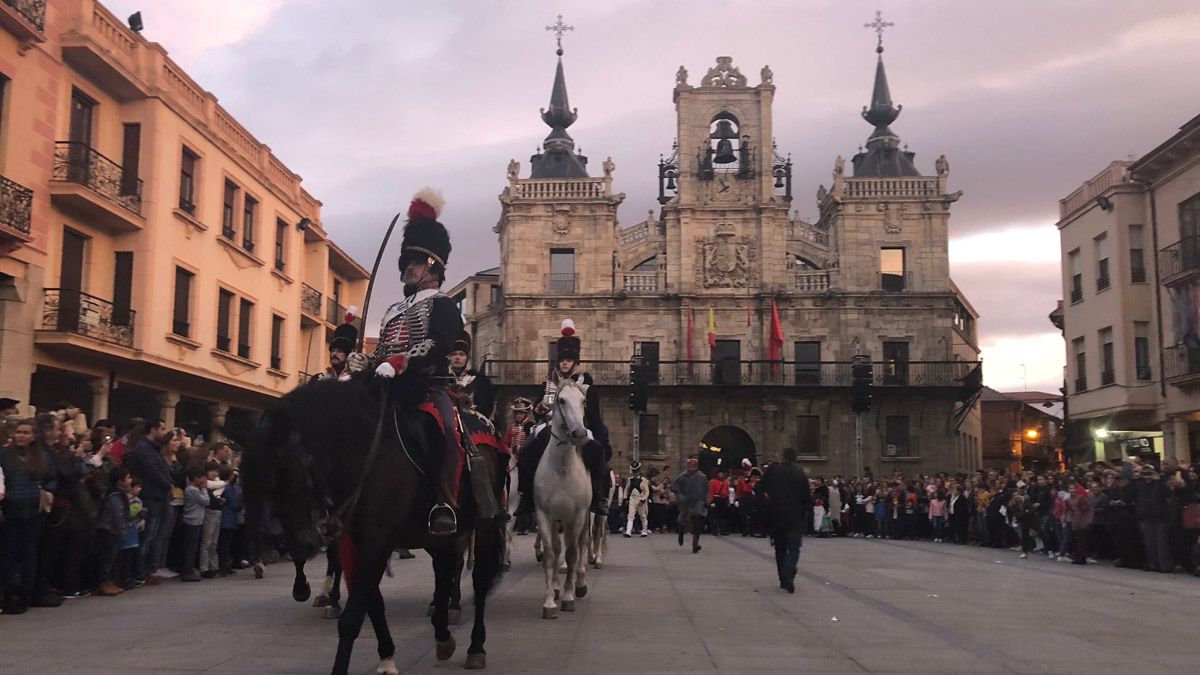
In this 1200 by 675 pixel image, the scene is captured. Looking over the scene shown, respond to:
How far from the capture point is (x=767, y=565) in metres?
18.0

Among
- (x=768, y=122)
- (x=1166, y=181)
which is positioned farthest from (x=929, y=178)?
(x=1166, y=181)

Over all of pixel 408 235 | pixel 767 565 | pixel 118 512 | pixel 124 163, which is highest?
pixel 124 163

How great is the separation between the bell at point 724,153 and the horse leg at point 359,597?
1727 inches

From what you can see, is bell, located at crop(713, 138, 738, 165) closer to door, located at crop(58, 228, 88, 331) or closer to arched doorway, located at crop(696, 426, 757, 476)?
arched doorway, located at crop(696, 426, 757, 476)

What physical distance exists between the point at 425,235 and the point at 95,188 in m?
16.3

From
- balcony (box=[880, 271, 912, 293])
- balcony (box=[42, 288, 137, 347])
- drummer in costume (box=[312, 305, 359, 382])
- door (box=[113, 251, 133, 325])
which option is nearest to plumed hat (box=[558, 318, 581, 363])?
drummer in costume (box=[312, 305, 359, 382])

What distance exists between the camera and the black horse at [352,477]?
5.81 metres

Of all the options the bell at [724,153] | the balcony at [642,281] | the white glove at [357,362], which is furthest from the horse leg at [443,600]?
the bell at [724,153]

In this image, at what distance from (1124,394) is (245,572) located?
2704 centimetres

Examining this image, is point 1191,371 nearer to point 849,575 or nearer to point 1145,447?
point 1145,447

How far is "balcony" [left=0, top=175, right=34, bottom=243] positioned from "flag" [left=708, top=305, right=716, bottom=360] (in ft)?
105

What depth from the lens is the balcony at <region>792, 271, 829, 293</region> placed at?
48.8 metres

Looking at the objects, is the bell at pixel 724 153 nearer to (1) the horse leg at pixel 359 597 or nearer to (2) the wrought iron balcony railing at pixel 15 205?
(2) the wrought iron balcony railing at pixel 15 205

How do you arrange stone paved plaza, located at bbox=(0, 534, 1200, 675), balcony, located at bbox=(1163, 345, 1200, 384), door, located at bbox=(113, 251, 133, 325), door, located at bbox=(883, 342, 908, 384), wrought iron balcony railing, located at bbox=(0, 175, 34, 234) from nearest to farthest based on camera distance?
stone paved plaza, located at bbox=(0, 534, 1200, 675), wrought iron balcony railing, located at bbox=(0, 175, 34, 234), door, located at bbox=(113, 251, 133, 325), balcony, located at bbox=(1163, 345, 1200, 384), door, located at bbox=(883, 342, 908, 384)
